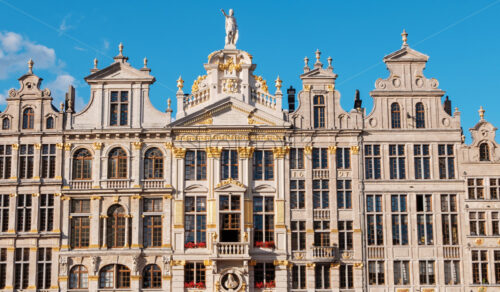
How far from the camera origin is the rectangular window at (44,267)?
45.8m

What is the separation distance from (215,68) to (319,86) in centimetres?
→ 714

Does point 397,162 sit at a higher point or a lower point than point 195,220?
higher

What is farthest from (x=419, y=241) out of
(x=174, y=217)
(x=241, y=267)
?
(x=174, y=217)

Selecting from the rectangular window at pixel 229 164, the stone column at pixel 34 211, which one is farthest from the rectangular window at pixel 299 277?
the stone column at pixel 34 211

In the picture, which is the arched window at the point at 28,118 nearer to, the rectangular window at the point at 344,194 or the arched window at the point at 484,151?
the rectangular window at the point at 344,194

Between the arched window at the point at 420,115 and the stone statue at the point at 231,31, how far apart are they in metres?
13.1

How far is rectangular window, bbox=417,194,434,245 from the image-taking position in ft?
153

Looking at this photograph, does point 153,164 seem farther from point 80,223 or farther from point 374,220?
point 374,220

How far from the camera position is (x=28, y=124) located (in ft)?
157

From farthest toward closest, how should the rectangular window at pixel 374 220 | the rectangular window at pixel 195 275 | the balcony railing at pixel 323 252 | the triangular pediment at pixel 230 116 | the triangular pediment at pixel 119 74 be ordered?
the triangular pediment at pixel 119 74 → the triangular pediment at pixel 230 116 → the rectangular window at pixel 374 220 → the balcony railing at pixel 323 252 → the rectangular window at pixel 195 275

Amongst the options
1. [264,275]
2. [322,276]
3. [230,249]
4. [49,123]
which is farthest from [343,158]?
[49,123]

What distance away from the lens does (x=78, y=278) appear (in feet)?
151

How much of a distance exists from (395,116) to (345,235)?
8793mm

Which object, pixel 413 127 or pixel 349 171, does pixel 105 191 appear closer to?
pixel 349 171
